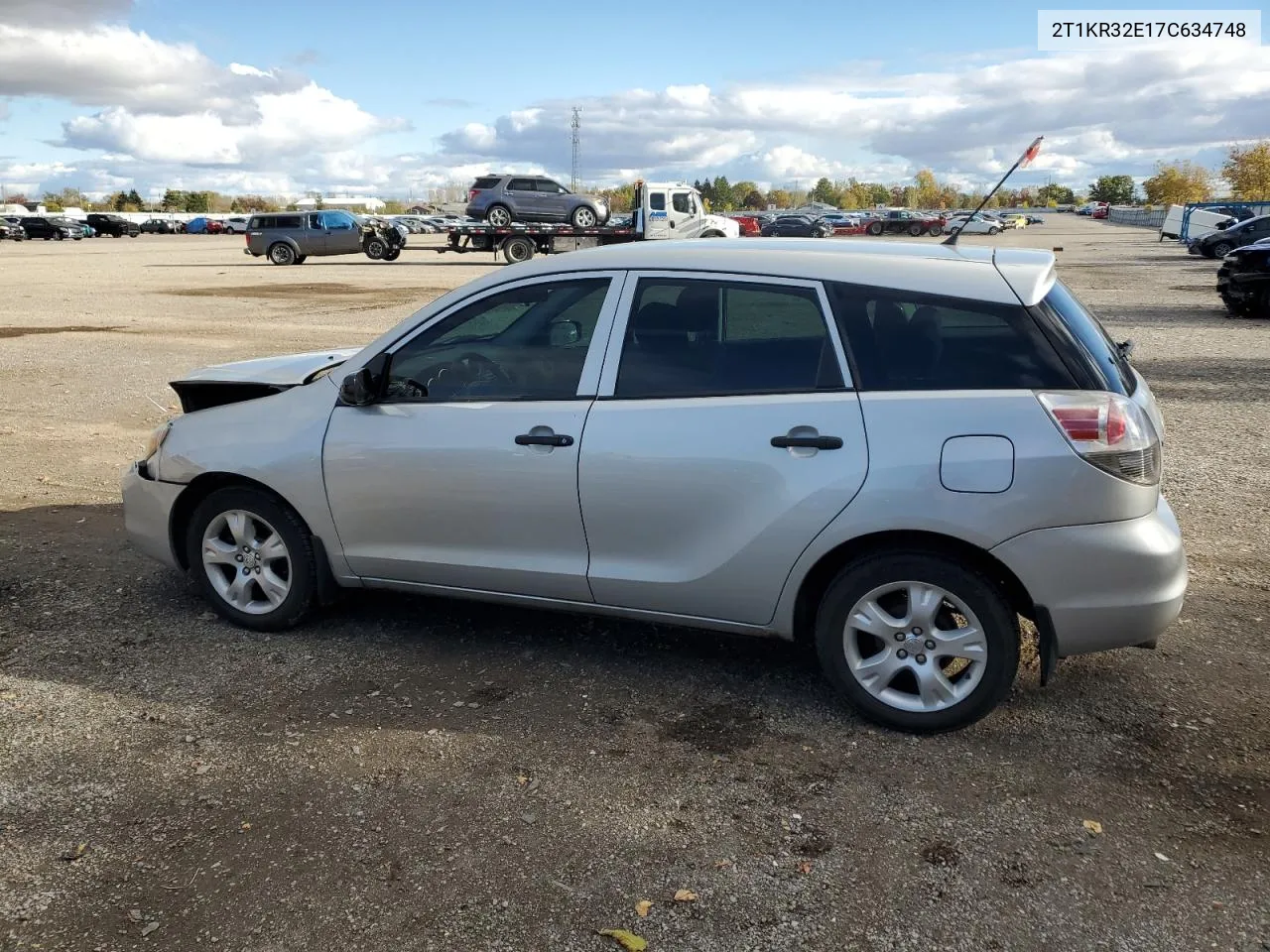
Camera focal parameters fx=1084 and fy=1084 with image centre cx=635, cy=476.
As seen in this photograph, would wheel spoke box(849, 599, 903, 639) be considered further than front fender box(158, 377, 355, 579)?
No

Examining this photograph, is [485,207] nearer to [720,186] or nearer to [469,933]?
[469,933]

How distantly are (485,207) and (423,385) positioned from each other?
33828 millimetres

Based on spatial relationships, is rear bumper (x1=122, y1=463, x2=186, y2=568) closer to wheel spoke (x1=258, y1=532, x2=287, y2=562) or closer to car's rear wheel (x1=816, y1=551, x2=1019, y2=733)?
wheel spoke (x1=258, y1=532, x2=287, y2=562)

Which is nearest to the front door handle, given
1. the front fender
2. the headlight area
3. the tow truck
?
the front fender

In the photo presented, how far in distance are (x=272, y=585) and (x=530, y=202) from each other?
33158 millimetres

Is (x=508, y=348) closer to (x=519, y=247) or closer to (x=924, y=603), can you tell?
(x=924, y=603)

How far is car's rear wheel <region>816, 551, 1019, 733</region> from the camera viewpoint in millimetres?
3607

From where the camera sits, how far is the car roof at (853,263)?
373 cm

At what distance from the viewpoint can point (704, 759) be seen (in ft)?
12.0

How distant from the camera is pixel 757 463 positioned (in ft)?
12.2

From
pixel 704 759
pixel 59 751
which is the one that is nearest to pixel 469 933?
pixel 704 759

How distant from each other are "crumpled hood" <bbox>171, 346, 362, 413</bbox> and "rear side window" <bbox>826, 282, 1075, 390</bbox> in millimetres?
2371

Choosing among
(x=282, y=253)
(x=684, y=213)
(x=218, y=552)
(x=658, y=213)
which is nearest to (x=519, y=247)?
(x=658, y=213)

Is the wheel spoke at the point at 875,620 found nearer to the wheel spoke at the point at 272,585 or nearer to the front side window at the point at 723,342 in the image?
the front side window at the point at 723,342
